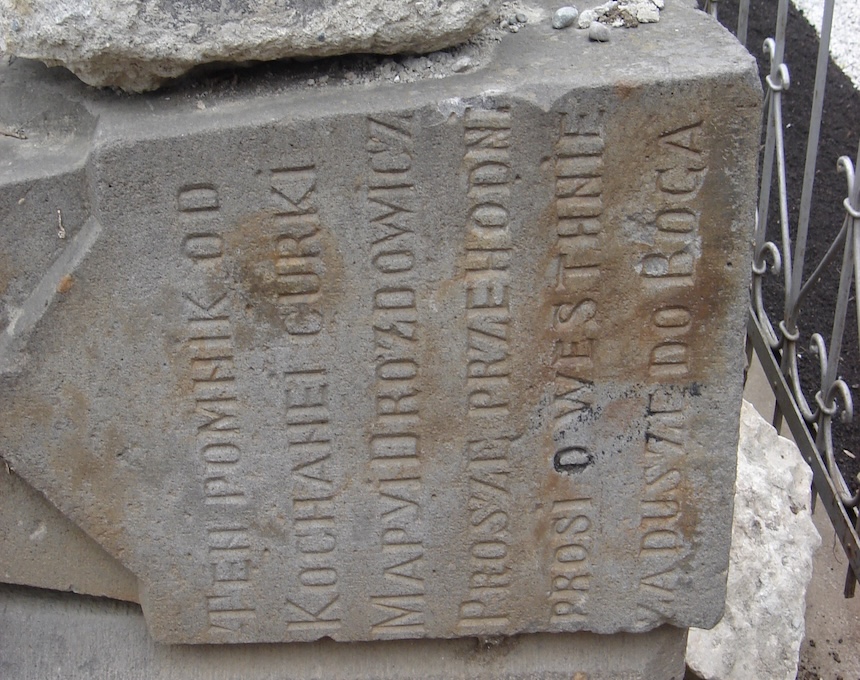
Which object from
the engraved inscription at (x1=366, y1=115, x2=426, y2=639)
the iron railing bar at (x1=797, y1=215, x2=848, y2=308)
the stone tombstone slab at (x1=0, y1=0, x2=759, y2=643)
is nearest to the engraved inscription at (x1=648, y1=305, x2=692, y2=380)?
the stone tombstone slab at (x1=0, y1=0, x2=759, y2=643)

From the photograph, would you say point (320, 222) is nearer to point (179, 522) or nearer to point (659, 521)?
point (179, 522)

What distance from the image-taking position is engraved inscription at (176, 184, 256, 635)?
5.07 feet

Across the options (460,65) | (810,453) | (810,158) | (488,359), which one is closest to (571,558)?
(488,359)

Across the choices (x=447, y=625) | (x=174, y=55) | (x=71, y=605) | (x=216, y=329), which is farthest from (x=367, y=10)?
(x=71, y=605)

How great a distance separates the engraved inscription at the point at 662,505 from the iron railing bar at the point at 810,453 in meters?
0.64

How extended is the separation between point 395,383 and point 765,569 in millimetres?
964

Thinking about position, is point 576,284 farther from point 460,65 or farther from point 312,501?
point 312,501

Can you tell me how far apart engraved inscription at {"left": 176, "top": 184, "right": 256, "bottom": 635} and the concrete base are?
129 millimetres

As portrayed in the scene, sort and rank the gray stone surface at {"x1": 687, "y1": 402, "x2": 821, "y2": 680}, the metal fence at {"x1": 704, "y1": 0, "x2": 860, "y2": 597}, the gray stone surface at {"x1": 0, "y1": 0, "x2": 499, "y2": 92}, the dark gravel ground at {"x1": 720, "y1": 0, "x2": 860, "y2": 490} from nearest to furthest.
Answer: the gray stone surface at {"x1": 0, "y1": 0, "x2": 499, "y2": 92} < the gray stone surface at {"x1": 687, "y1": 402, "x2": 821, "y2": 680} < the metal fence at {"x1": 704, "y1": 0, "x2": 860, "y2": 597} < the dark gravel ground at {"x1": 720, "y1": 0, "x2": 860, "y2": 490}

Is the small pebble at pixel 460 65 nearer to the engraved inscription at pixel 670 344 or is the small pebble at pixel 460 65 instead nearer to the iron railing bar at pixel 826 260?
the engraved inscription at pixel 670 344

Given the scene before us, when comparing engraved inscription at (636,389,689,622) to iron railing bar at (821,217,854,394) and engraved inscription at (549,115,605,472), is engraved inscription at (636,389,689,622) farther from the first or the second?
iron railing bar at (821,217,854,394)

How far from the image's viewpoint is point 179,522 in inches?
68.9

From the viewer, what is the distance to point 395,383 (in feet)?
5.44

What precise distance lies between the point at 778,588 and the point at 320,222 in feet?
3.98
